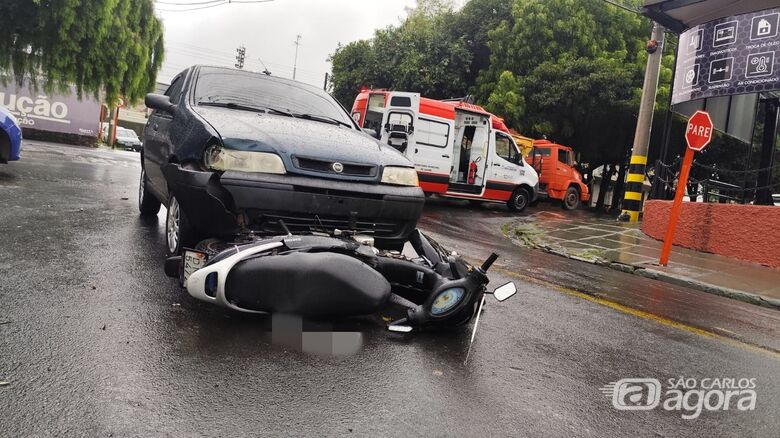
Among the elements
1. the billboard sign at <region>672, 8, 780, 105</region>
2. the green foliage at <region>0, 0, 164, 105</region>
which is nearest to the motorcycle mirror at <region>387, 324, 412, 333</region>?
the billboard sign at <region>672, 8, 780, 105</region>

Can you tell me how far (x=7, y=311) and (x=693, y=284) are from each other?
776 centimetres

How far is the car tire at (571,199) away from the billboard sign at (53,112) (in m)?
21.6

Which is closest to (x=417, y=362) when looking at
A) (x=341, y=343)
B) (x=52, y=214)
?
(x=341, y=343)

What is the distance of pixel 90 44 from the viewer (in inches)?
579

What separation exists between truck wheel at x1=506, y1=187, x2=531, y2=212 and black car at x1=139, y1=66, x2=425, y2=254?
41.8ft

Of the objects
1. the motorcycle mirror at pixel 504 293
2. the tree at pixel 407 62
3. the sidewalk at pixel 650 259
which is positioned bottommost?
the sidewalk at pixel 650 259

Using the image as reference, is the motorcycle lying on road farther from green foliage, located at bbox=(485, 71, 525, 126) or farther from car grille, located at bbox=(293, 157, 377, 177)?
green foliage, located at bbox=(485, 71, 525, 126)

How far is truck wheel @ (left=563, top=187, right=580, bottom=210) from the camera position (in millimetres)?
20562

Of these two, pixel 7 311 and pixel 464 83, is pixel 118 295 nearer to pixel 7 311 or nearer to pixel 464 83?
pixel 7 311

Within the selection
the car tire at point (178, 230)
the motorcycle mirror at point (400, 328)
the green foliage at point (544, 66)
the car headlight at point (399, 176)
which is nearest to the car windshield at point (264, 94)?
the car tire at point (178, 230)

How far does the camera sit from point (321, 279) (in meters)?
3.10

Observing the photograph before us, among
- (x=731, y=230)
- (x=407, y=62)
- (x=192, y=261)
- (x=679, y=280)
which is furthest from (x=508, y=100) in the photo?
(x=192, y=261)

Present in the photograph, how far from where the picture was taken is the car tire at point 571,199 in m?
20.6

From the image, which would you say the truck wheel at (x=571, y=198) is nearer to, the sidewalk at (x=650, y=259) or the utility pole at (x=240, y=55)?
the sidewalk at (x=650, y=259)
